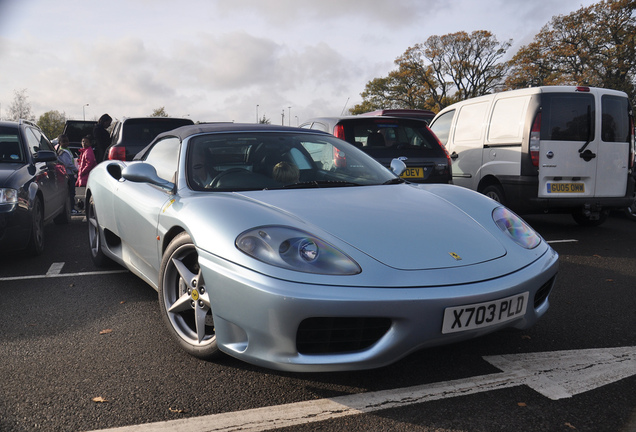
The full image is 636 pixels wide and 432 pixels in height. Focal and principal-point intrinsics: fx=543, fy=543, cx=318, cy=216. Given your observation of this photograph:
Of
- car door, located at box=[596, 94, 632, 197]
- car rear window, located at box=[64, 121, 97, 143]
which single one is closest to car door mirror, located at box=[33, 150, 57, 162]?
car door, located at box=[596, 94, 632, 197]

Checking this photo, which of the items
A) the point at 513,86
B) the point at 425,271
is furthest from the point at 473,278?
the point at 513,86

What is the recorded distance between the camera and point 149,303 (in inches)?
150

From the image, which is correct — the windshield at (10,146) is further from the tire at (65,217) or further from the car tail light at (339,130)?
the car tail light at (339,130)

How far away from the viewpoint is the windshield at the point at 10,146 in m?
5.67

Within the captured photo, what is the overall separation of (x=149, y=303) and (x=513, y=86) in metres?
36.7

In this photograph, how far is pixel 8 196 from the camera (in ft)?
16.2

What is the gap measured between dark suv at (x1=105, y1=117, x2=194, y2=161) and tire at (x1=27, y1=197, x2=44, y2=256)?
291 centimetres

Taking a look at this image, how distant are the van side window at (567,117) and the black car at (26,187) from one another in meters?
5.61

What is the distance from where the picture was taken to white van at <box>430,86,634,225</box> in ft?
20.9

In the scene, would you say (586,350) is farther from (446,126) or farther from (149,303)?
(446,126)

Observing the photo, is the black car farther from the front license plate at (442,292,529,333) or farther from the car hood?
the front license plate at (442,292,529,333)

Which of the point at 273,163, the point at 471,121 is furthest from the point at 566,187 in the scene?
the point at 273,163

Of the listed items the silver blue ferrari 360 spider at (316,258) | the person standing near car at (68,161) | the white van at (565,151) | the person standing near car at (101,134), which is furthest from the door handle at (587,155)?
the person standing near car at (101,134)

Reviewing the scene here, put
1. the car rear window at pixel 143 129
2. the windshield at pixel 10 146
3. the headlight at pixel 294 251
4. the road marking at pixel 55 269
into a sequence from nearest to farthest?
the headlight at pixel 294 251
the road marking at pixel 55 269
the windshield at pixel 10 146
the car rear window at pixel 143 129
